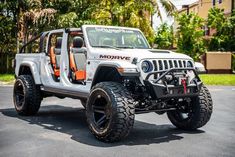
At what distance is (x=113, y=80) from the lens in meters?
7.18

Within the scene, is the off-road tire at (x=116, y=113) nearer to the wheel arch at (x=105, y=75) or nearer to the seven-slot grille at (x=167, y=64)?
the wheel arch at (x=105, y=75)

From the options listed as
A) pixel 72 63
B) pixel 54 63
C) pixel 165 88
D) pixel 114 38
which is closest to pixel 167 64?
pixel 165 88

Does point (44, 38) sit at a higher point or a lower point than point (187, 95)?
higher

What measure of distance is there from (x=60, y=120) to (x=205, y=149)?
3.67 m

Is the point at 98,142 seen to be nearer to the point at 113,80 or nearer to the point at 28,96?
the point at 113,80

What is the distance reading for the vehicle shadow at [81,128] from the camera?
6537 mm

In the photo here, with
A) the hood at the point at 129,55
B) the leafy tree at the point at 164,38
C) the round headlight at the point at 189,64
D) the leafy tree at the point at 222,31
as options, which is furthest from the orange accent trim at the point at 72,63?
the leafy tree at the point at 164,38

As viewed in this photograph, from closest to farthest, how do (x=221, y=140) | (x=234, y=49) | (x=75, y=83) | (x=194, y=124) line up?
1. (x=221, y=140)
2. (x=194, y=124)
3. (x=75, y=83)
4. (x=234, y=49)

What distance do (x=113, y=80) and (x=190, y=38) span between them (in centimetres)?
2992

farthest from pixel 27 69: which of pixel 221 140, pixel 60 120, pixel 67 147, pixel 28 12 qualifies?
pixel 28 12

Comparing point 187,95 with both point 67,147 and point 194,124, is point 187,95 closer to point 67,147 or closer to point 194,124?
point 194,124

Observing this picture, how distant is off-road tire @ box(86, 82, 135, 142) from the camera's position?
612cm

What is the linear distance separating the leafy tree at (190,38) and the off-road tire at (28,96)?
27261mm

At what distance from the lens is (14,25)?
24812 millimetres
